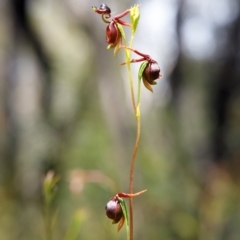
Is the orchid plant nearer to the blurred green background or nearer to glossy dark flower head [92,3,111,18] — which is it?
glossy dark flower head [92,3,111,18]

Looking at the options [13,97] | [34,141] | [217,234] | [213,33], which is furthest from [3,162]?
[213,33]

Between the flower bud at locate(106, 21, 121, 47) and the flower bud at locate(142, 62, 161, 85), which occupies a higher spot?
the flower bud at locate(106, 21, 121, 47)

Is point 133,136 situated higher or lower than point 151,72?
lower

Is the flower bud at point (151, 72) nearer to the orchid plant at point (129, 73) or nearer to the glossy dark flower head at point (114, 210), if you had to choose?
the orchid plant at point (129, 73)

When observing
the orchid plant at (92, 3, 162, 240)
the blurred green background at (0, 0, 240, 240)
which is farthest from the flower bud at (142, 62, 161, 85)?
the blurred green background at (0, 0, 240, 240)

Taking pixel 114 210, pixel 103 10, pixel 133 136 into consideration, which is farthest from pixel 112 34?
pixel 133 136

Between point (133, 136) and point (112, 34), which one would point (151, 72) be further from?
point (133, 136)

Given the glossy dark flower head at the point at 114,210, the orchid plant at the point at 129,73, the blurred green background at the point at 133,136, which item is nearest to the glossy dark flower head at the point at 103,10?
the orchid plant at the point at 129,73
